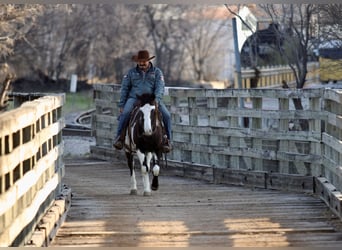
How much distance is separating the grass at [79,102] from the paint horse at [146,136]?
25.0m

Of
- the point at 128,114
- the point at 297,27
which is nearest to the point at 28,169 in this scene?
the point at 128,114

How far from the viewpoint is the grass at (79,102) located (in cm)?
4012

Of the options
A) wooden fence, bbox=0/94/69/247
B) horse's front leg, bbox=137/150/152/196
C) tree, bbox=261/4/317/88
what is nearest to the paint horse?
horse's front leg, bbox=137/150/152/196

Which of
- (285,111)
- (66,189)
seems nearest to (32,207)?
(66,189)

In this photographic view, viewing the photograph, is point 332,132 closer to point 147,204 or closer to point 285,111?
point 285,111

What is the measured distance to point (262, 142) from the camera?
14008 millimetres

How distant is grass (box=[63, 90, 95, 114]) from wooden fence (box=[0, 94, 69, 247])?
91.4 feet

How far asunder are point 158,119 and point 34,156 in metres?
4.39

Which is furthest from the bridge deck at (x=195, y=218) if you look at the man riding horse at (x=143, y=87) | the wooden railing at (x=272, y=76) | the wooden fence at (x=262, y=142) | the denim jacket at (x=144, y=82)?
the wooden railing at (x=272, y=76)

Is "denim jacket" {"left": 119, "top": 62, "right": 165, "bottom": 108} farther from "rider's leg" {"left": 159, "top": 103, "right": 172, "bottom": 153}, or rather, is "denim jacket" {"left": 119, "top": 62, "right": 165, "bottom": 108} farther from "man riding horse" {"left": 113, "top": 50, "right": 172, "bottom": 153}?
"rider's leg" {"left": 159, "top": 103, "right": 172, "bottom": 153}

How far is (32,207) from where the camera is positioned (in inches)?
335

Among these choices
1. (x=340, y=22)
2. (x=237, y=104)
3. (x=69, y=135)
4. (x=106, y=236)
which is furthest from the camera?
(x=69, y=135)

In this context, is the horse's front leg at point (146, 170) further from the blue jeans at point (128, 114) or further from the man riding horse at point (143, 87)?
the blue jeans at point (128, 114)

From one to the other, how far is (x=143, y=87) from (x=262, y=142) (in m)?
1.98
